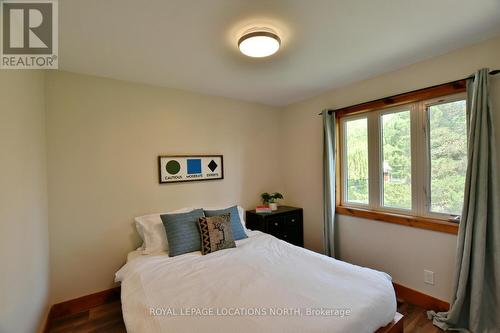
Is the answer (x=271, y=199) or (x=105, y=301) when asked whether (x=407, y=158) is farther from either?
(x=105, y=301)

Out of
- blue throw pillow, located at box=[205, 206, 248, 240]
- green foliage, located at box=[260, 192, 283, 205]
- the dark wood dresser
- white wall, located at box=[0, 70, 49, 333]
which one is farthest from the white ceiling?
the dark wood dresser

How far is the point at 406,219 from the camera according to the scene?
241cm

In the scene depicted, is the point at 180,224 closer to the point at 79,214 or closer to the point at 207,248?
the point at 207,248

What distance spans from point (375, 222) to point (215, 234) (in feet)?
5.99

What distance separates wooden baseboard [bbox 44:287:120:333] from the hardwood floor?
5cm

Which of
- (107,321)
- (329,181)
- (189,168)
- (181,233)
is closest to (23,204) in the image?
(181,233)

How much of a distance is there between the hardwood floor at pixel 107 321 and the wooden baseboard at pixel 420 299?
61 mm

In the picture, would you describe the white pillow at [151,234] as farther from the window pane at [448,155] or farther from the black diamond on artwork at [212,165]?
the window pane at [448,155]

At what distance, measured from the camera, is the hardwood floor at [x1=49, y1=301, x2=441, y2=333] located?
2.02 meters

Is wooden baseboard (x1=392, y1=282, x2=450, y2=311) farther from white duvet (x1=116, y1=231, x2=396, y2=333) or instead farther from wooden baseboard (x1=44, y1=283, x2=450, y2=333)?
white duvet (x1=116, y1=231, x2=396, y2=333)

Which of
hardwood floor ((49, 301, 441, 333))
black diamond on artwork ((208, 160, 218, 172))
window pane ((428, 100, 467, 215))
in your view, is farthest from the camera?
black diamond on artwork ((208, 160, 218, 172))

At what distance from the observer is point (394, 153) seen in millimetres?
2590

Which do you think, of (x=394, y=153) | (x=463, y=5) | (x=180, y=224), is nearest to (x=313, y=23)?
(x=463, y=5)

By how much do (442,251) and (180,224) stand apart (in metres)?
2.53
